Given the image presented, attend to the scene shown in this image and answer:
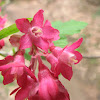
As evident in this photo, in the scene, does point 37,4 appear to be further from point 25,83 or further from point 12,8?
point 25,83

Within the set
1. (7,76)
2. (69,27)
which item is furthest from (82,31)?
(7,76)

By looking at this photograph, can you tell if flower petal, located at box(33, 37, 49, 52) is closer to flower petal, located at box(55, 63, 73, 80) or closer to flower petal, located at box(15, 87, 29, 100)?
flower petal, located at box(55, 63, 73, 80)

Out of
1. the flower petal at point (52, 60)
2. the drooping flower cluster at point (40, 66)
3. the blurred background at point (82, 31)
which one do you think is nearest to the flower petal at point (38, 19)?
the drooping flower cluster at point (40, 66)

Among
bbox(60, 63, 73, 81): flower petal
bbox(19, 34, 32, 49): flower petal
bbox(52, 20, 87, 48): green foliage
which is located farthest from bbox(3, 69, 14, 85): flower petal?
bbox(52, 20, 87, 48): green foliage

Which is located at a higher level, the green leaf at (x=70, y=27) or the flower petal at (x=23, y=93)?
the flower petal at (x=23, y=93)

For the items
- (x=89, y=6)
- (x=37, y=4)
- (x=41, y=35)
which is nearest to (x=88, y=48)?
(x=89, y=6)

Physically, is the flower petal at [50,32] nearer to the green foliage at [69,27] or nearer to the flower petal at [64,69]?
the flower petal at [64,69]

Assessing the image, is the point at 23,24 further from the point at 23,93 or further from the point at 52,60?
the point at 23,93

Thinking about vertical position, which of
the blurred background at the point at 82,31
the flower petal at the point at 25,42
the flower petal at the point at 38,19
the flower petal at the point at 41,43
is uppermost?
the flower petal at the point at 38,19
